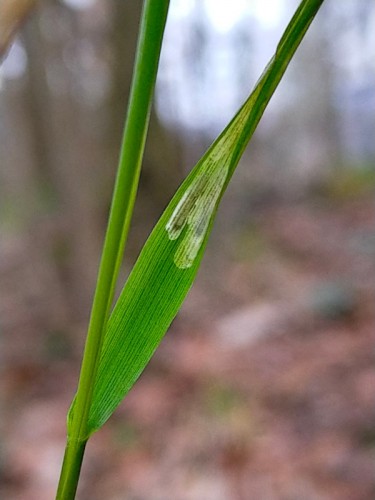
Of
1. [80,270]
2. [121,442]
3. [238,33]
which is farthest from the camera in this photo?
[238,33]

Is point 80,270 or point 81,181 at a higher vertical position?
point 81,181

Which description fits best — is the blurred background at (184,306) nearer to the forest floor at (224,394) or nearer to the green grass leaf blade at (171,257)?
the forest floor at (224,394)

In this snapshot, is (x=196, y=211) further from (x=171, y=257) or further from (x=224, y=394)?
(x=224, y=394)

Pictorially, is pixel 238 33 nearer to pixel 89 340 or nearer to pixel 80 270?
pixel 80 270

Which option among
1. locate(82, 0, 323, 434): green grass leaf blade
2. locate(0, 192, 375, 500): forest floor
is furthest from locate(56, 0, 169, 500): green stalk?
locate(0, 192, 375, 500): forest floor

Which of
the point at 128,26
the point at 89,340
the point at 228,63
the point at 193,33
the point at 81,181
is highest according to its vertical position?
the point at 228,63

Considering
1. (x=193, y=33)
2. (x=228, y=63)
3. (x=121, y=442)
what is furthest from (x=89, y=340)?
(x=228, y=63)

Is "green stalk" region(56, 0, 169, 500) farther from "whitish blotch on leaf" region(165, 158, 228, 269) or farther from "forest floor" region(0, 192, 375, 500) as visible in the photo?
"forest floor" region(0, 192, 375, 500)
